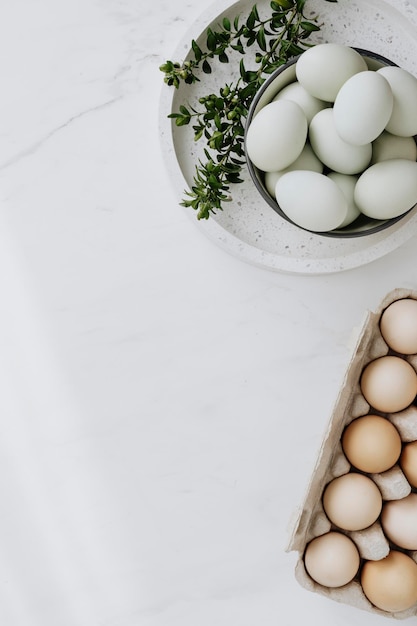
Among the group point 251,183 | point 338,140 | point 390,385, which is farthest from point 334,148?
point 390,385

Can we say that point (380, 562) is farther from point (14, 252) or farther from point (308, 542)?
point (14, 252)

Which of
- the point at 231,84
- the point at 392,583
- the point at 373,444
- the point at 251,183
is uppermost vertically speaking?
the point at 231,84

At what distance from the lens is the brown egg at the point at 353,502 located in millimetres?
794

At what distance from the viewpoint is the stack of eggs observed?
0.80 m

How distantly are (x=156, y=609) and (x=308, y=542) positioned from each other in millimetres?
269

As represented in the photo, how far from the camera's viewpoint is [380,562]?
814 millimetres

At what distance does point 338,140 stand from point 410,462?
0.36 m

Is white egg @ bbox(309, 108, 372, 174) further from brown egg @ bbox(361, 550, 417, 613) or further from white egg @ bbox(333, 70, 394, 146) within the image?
brown egg @ bbox(361, 550, 417, 613)

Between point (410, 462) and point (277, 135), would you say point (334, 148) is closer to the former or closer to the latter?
point (277, 135)

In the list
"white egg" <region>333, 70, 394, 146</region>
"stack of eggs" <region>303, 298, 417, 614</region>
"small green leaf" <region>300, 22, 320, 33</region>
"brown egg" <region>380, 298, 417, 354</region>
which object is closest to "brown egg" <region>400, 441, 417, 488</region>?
"stack of eggs" <region>303, 298, 417, 614</region>

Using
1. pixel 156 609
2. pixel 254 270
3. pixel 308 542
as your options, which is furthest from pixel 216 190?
pixel 156 609

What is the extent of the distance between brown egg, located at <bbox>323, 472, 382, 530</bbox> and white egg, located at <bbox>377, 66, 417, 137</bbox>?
0.38 metres

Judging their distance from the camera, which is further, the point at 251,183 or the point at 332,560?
the point at 251,183

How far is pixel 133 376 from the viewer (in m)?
0.96
